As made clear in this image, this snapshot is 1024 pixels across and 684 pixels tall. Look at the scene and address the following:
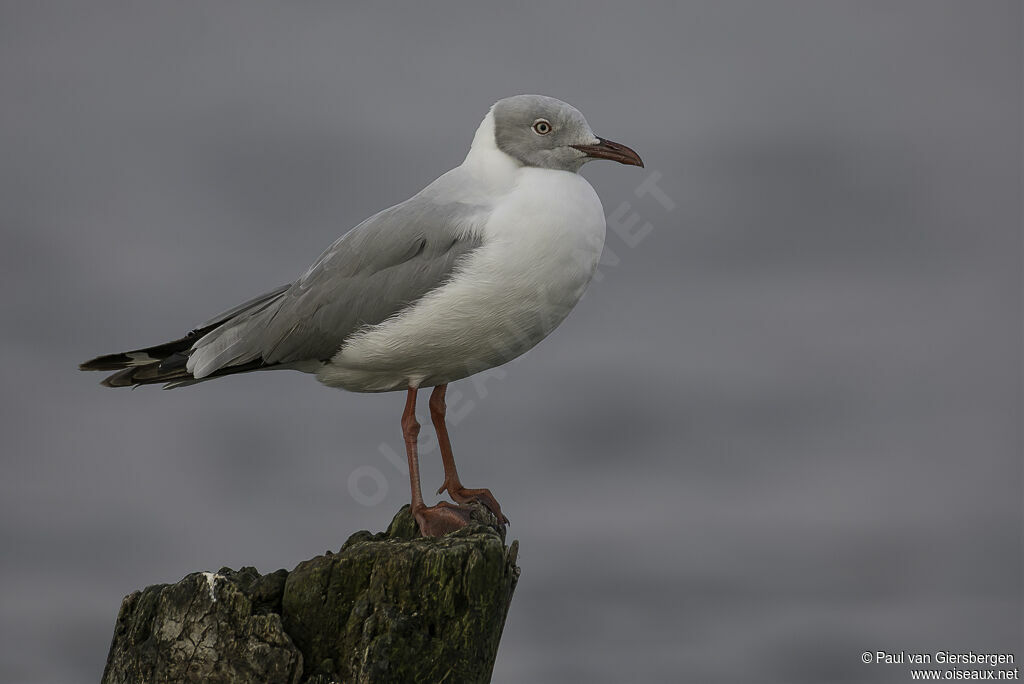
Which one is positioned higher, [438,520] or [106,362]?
[106,362]

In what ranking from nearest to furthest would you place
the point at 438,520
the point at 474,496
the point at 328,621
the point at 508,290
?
the point at 328,621 → the point at 508,290 → the point at 438,520 → the point at 474,496

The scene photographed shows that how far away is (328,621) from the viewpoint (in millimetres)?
7004

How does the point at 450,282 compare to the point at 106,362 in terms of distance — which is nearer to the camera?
the point at 450,282

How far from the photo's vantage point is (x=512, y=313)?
8148mm

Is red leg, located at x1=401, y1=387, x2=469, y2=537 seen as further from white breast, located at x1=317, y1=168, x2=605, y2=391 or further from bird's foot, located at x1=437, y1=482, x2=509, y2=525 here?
white breast, located at x1=317, y1=168, x2=605, y2=391

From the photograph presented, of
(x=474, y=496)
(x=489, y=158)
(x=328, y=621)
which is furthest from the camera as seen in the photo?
(x=474, y=496)

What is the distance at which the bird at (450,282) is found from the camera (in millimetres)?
8102

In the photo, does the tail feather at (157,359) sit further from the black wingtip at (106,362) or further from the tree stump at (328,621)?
the tree stump at (328,621)

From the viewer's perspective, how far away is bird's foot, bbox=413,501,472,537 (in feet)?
27.5

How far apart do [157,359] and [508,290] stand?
3.17m

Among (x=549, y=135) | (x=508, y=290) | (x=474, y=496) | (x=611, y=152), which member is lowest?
(x=474, y=496)

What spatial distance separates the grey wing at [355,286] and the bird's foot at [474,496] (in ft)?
4.98

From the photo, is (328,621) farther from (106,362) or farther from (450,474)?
(106,362)

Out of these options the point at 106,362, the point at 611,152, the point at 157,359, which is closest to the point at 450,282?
the point at 611,152
